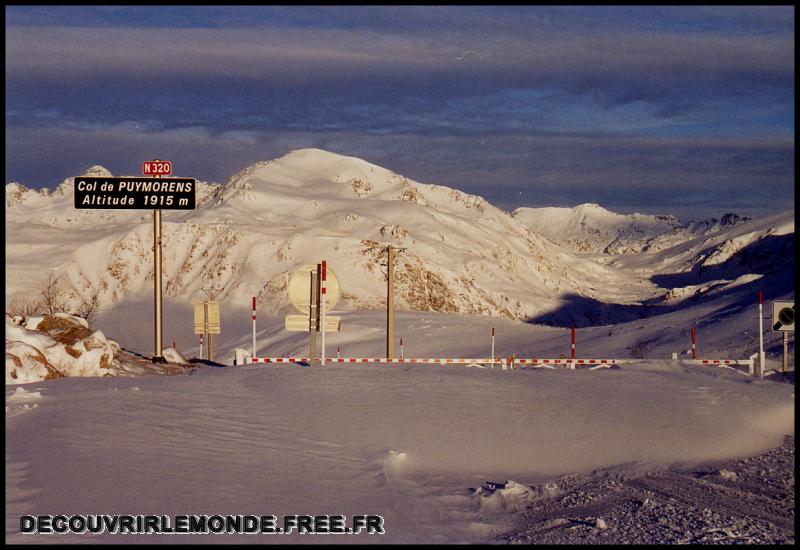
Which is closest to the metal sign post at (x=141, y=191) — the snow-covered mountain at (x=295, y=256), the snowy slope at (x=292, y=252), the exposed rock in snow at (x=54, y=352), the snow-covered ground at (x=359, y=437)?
the exposed rock in snow at (x=54, y=352)

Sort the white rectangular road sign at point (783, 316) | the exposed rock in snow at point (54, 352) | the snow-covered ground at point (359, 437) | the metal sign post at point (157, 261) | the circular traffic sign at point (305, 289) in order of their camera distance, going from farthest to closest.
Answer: the metal sign post at point (157, 261) → the white rectangular road sign at point (783, 316) → the circular traffic sign at point (305, 289) → the exposed rock in snow at point (54, 352) → the snow-covered ground at point (359, 437)

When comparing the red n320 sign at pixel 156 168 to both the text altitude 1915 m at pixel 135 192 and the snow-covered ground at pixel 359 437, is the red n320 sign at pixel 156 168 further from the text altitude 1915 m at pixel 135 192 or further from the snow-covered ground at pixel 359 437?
the snow-covered ground at pixel 359 437

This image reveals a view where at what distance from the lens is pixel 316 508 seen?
28.4 ft

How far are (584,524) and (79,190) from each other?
16.6 metres

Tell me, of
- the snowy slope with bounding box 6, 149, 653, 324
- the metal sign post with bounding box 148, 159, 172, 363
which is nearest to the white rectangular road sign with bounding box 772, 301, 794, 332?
the metal sign post with bounding box 148, 159, 172, 363

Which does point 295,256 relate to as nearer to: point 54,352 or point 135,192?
point 135,192

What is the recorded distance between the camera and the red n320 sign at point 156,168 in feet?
73.9

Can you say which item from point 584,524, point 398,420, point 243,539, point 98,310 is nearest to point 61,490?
point 243,539

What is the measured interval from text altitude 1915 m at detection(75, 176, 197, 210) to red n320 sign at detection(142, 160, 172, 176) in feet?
0.50

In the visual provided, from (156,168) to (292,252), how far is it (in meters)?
74.3

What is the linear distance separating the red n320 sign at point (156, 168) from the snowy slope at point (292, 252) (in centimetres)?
6244

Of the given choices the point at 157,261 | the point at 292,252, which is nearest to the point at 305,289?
the point at 157,261

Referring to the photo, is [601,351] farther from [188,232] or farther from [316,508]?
[188,232]

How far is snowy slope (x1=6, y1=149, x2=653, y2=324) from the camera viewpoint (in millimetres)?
94062
